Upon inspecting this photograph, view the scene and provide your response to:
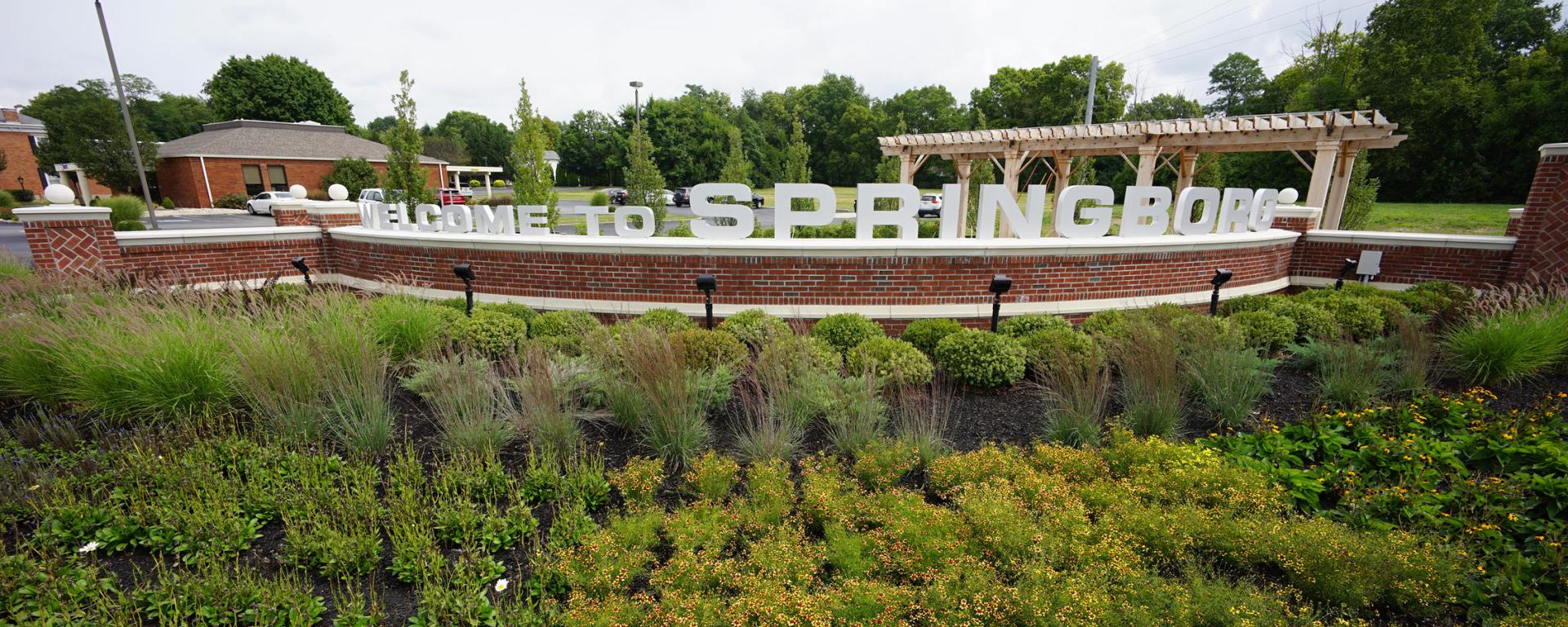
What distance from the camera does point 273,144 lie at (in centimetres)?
3884

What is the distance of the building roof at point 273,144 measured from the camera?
36625 mm

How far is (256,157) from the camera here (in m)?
37.1

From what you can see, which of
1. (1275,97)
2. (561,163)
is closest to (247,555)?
(1275,97)

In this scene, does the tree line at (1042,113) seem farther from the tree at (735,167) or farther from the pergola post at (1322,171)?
the pergola post at (1322,171)

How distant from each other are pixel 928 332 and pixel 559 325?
4.41m

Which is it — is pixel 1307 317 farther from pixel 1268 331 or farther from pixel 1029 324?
pixel 1029 324

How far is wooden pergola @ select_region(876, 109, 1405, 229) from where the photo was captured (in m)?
12.1

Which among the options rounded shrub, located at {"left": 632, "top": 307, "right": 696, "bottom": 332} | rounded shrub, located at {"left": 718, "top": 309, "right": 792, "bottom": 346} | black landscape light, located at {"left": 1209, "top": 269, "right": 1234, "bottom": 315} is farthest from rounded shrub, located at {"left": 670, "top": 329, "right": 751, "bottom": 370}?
black landscape light, located at {"left": 1209, "top": 269, "right": 1234, "bottom": 315}

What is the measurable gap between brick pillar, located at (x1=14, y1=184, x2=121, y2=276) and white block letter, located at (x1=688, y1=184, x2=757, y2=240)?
8.06 metres

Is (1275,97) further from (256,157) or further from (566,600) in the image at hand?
(256,157)

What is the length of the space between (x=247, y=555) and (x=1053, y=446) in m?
5.16

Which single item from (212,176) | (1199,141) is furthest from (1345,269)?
(212,176)

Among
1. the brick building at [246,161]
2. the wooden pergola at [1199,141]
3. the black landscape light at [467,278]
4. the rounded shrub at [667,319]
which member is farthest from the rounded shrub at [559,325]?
the brick building at [246,161]

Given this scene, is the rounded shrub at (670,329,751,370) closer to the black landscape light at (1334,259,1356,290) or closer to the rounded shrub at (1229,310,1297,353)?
the rounded shrub at (1229,310,1297,353)
